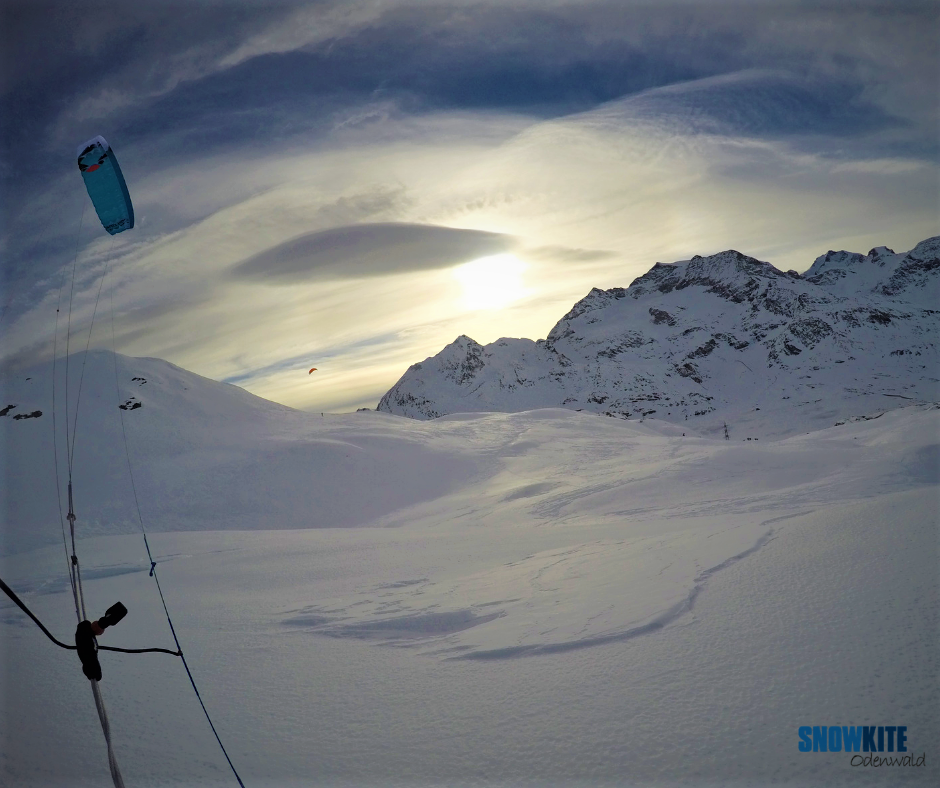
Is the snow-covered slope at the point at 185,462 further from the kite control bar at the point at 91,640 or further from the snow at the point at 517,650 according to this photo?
the kite control bar at the point at 91,640

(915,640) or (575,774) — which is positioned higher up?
(915,640)

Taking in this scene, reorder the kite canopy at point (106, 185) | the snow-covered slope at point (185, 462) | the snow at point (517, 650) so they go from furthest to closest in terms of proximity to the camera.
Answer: the snow-covered slope at point (185, 462), the kite canopy at point (106, 185), the snow at point (517, 650)

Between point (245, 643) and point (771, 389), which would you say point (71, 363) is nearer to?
point (245, 643)

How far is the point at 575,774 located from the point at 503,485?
68.8 ft

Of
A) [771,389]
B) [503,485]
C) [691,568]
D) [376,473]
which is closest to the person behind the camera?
[691,568]

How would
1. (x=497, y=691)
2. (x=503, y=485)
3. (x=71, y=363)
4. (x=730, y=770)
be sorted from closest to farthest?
(x=730, y=770) < (x=497, y=691) < (x=503, y=485) < (x=71, y=363)

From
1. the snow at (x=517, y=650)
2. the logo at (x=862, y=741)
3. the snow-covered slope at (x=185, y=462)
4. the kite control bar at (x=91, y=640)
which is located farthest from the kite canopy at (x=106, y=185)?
the snow-covered slope at (x=185, y=462)

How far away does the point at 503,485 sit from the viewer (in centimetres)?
2425

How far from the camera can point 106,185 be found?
725 cm

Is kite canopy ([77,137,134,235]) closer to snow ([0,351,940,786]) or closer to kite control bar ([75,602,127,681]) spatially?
snow ([0,351,940,786])

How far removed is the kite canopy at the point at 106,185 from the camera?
276 inches

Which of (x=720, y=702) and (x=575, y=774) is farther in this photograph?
(x=720, y=702)

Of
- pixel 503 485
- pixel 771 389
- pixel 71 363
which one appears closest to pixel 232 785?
pixel 503 485

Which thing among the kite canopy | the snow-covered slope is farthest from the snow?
the snow-covered slope
